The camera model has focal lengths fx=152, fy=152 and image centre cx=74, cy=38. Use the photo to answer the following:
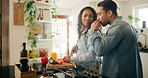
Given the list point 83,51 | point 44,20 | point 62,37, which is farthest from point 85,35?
point 62,37

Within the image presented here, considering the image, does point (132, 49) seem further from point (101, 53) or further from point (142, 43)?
point (142, 43)

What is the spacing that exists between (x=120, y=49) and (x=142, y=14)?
3.37 meters

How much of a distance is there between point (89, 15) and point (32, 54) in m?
1.50

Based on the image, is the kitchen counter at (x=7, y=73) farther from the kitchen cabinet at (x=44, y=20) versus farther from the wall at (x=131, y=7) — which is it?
the wall at (x=131, y=7)

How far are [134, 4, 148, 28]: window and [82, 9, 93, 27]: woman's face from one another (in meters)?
2.83

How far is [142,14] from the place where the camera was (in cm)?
426

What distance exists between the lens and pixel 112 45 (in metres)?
1.32

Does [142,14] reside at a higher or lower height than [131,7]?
lower

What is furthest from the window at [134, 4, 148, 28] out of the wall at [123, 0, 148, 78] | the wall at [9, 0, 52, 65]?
the wall at [9, 0, 52, 65]

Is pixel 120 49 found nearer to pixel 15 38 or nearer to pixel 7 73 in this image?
pixel 7 73

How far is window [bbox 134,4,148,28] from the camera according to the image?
4051mm

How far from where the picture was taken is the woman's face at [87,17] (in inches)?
66.5

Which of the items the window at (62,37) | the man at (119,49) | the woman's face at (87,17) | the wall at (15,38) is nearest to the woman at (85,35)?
the woman's face at (87,17)

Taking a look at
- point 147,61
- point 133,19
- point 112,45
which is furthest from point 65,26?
point 112,45
